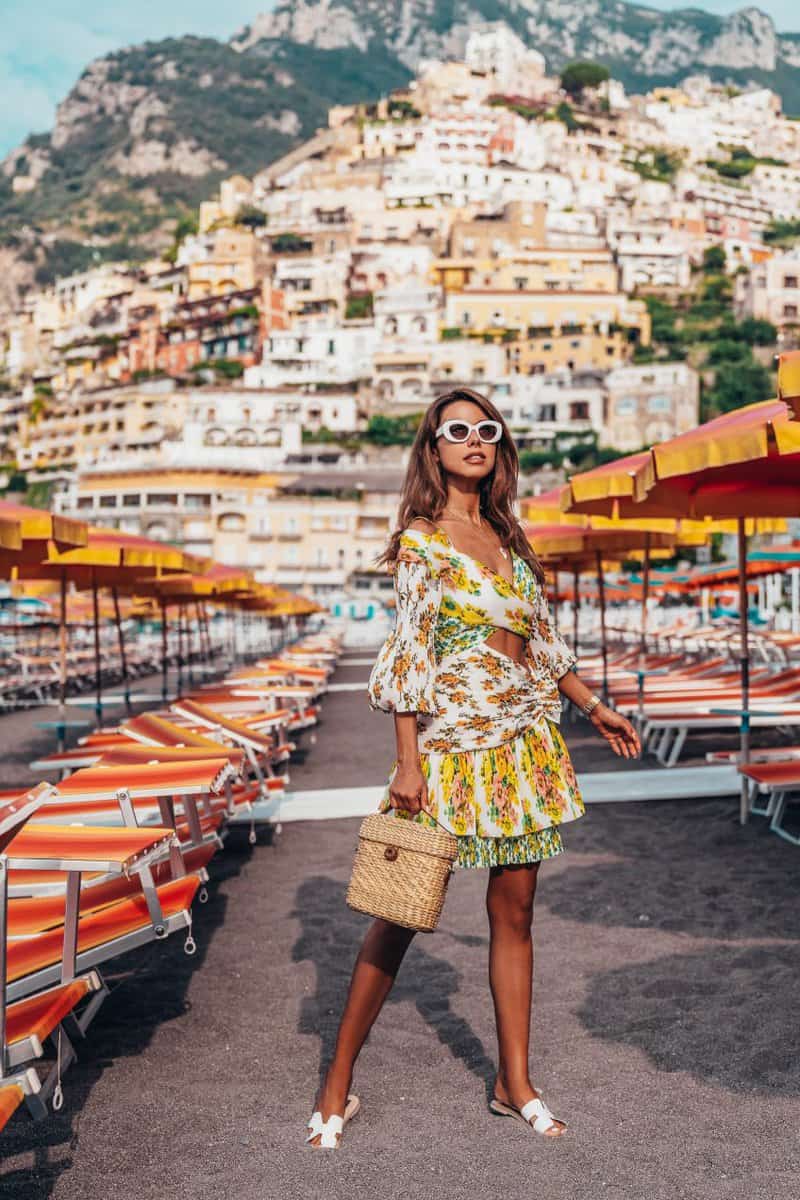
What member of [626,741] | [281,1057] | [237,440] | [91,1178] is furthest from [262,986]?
[237,440]

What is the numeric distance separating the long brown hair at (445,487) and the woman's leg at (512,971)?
2.83ft

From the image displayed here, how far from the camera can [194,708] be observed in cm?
777

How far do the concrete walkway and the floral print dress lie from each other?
2.50ft

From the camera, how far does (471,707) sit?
308 centimetres

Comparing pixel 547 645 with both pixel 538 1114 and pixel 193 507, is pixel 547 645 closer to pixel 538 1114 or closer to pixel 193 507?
pixel 538 1114

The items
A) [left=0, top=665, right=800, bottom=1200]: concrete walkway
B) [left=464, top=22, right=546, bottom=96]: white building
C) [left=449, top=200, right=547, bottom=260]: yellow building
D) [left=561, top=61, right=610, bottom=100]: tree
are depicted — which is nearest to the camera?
[left=0, top=665, right=800, bottom=1200]: concrete walkway

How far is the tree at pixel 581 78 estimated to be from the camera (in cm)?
13500

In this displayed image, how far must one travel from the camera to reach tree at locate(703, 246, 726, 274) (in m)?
101

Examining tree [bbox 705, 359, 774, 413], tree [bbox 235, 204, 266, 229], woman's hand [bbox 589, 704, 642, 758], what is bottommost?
woman's hand [bbox 589, 704, 642, 758]

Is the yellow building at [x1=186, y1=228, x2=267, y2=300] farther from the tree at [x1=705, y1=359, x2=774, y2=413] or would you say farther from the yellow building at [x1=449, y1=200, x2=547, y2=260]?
the tree at [x1=705, y1=359, x2=774, y2=413]

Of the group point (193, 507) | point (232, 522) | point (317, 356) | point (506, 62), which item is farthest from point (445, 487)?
point (506, 62)

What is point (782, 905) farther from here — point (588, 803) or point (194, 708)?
point (194, 708)

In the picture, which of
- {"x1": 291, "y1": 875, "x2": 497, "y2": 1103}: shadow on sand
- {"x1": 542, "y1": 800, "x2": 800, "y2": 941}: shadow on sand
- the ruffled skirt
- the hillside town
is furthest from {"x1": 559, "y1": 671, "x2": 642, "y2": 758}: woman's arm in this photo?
the hillside town

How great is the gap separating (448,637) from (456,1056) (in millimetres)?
1394
